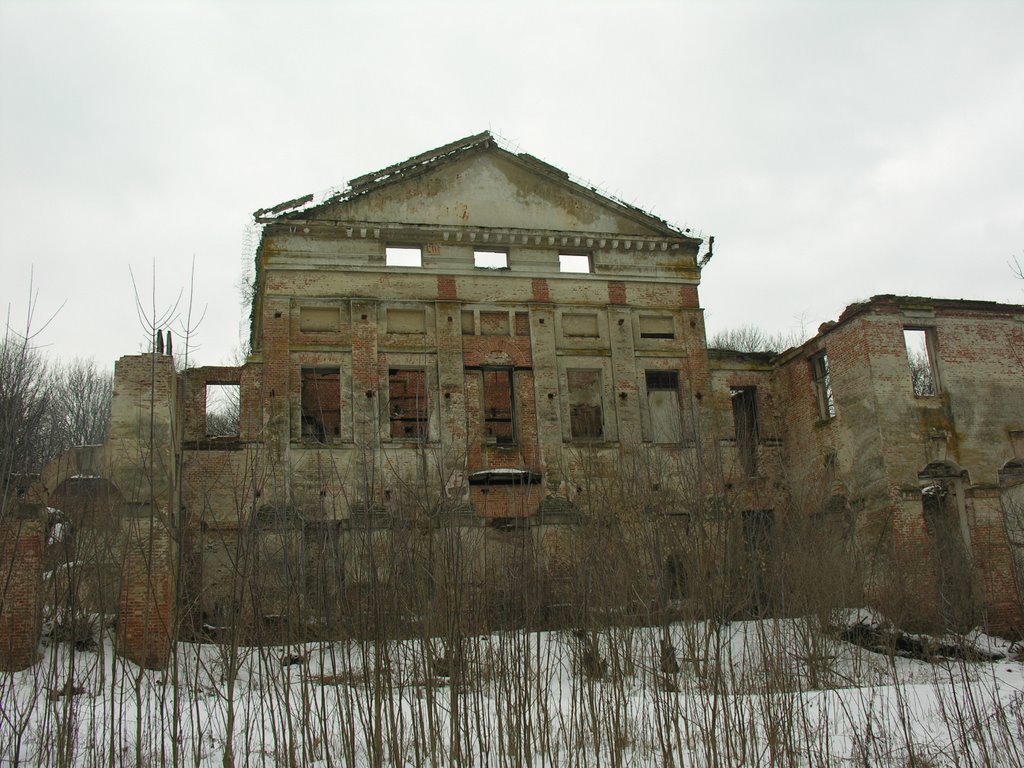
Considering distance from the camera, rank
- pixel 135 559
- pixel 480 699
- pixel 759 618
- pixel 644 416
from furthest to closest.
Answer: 1. pixel 644 416
2. pixel 135 559
3. pixel 759 618
4. pixel 480 699

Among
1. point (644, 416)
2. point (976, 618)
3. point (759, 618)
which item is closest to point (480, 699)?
point (759, 618)

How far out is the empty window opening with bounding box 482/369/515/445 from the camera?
22797 millimetres

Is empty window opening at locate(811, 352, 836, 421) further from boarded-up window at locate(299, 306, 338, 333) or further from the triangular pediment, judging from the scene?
boarded-up window at locate(299, 306, 338, 333)

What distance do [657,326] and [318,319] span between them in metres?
8.45

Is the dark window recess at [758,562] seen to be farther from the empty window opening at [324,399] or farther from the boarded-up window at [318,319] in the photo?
the boarded-up window at [318,319]

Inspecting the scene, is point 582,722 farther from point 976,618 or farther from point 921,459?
point 921,459

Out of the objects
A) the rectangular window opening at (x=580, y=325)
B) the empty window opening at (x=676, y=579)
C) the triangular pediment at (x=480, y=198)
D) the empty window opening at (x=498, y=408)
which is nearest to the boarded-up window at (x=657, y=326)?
the rectangular window opening at (x=580, y=325)

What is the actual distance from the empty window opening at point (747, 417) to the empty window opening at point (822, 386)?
1.72 meters

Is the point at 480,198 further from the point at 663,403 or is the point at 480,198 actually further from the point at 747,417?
the point at 747,417

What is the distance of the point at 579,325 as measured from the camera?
23.9m

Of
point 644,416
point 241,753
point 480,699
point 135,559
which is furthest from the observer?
point 644,416

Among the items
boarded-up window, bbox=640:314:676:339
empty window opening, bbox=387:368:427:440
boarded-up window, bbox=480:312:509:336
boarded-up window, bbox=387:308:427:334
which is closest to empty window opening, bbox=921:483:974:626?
boarded-up window, bbox=640:314:676:339

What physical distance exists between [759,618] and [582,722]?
2.49 m

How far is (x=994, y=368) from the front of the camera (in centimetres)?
2166
